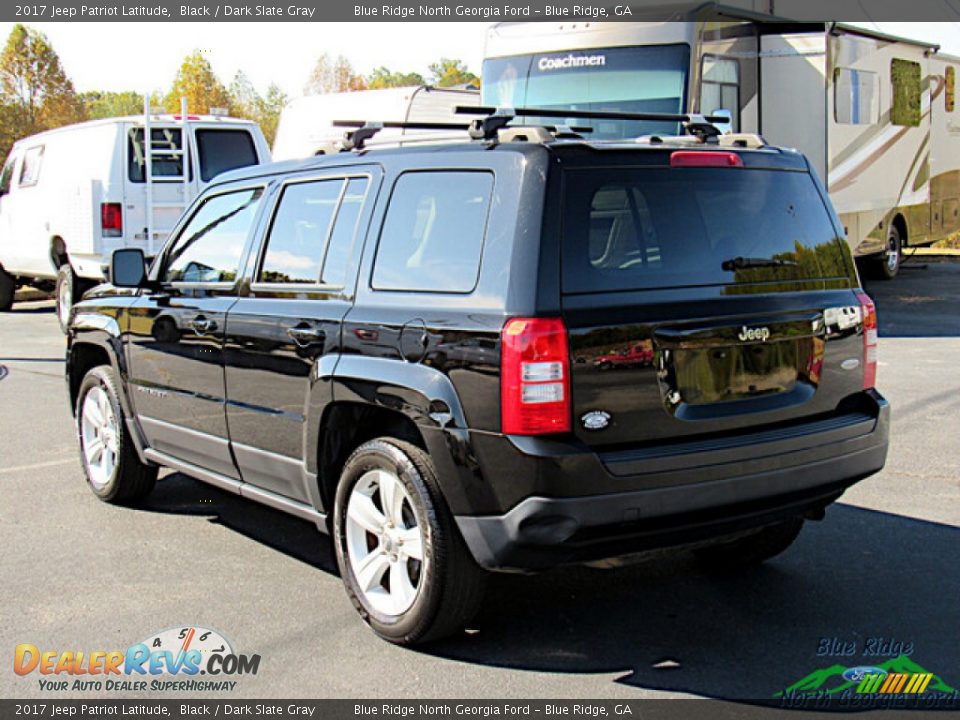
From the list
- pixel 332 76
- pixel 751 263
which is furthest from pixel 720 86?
pixel 332 76

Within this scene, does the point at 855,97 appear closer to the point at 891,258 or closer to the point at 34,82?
the point at 891,258

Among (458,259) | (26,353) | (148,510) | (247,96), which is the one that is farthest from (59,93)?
(458,259)

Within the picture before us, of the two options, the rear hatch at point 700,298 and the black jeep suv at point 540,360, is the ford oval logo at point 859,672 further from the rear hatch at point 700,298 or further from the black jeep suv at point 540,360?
the rear hatch at point 700,298

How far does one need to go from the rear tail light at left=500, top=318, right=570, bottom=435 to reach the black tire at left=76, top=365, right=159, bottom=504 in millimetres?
3219

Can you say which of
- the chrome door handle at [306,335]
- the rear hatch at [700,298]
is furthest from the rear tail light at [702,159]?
the chrome door handle at [306,335]

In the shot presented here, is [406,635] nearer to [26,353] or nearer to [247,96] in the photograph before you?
[26,353]

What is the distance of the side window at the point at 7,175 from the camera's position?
17.2m

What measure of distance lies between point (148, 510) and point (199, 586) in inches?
57.7

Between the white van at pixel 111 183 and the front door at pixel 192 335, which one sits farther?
the white van at pixel 111 183

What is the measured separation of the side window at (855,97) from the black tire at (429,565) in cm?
1176

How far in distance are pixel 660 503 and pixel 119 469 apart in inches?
140

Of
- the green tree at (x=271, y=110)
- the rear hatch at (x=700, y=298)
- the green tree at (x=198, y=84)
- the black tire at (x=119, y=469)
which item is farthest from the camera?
the green tree at (x=271, y=110)

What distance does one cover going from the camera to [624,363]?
4074 mm

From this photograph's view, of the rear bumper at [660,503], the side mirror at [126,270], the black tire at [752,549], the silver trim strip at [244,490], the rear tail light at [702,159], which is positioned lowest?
the black tire at [752,549]
